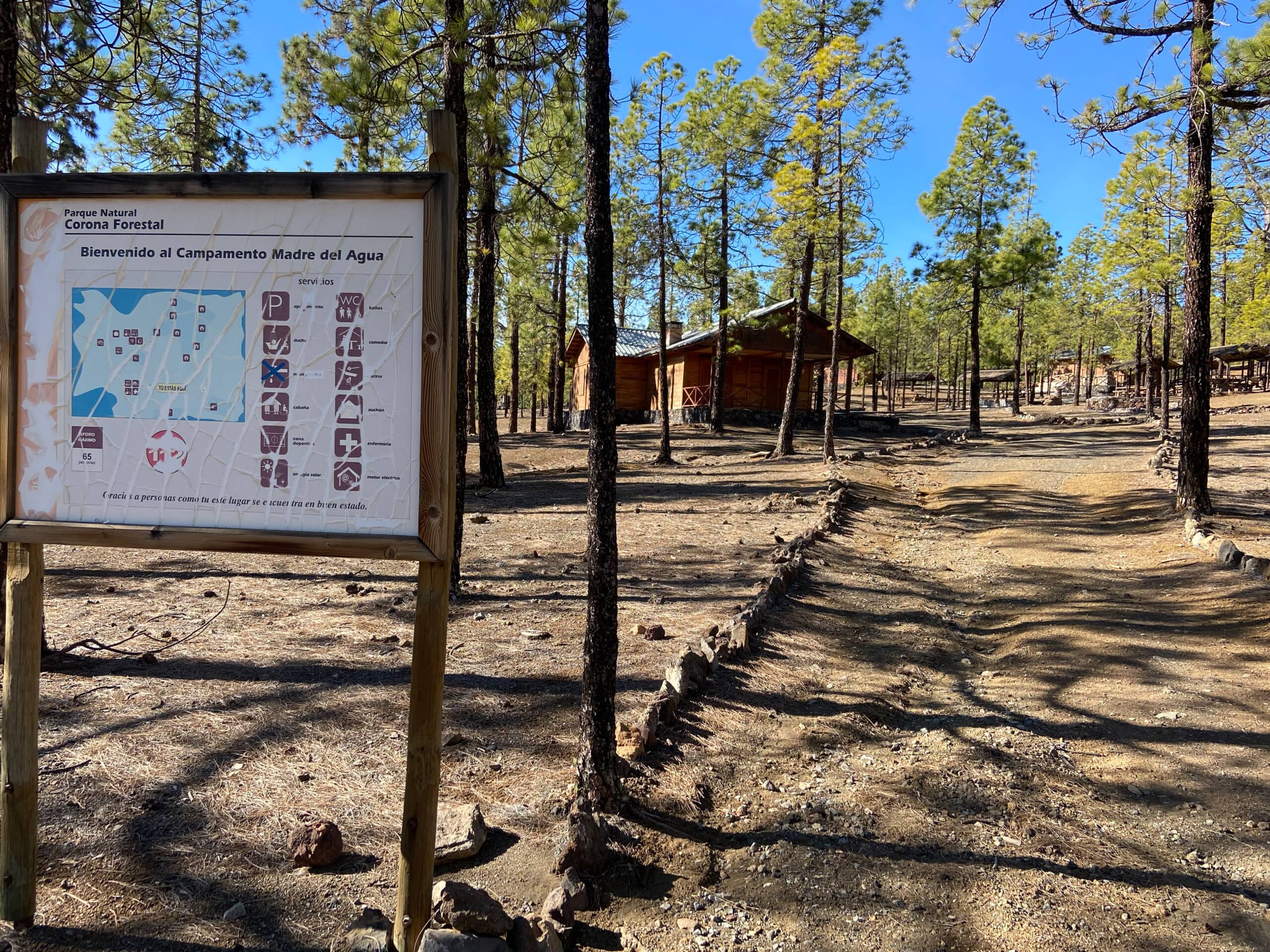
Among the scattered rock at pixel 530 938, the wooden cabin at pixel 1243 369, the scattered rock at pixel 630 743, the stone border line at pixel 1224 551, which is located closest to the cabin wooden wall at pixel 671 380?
the stone border line at pixel 1224 551

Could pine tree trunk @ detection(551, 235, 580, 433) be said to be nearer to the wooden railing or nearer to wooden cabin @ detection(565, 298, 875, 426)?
wooden cabin @ detection(565, 298, 875, 426)

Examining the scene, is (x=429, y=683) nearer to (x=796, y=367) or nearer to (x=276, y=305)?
(x=276, y=305)

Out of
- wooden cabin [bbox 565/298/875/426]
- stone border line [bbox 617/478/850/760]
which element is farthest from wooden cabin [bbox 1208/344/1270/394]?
stone border line [bbox 617/478/850/760]

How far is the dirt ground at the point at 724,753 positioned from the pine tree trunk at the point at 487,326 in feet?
14.8

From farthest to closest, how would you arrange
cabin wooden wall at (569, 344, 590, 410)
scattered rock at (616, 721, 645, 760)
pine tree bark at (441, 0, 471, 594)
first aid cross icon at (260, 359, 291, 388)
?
1. cabin wooden wall at (569, 344, 590, 410)
2. pine tree bark at (441, 0, 471, 594)
3. scattered rock at (616, 721, 645, 760)
4. first aid cross icon at (260, 359, 291, 388)

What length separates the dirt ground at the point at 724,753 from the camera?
10.3ft

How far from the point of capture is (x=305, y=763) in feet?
13.5

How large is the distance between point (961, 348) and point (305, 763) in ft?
198

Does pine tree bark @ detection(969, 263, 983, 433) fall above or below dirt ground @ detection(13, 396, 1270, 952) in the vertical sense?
above

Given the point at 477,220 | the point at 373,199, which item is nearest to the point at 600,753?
the point at 373,199

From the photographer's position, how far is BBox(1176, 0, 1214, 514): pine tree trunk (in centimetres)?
1061

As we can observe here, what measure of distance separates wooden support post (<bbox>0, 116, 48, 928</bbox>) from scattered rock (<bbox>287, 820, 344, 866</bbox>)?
89cm

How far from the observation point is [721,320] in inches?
1035

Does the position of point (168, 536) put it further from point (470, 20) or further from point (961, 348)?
point (961, 348)
